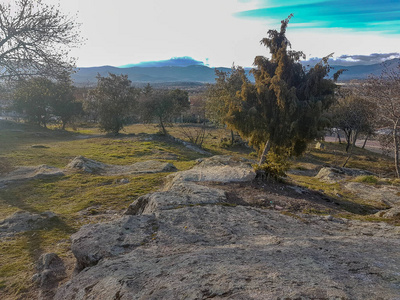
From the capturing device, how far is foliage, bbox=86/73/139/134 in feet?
121

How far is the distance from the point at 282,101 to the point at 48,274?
12447 mm

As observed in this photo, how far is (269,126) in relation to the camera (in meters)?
14.9

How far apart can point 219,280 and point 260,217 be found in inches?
135

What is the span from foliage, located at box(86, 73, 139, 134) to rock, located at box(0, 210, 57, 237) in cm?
3110

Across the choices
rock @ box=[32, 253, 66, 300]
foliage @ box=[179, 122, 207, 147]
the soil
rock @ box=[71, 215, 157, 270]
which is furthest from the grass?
foliage @ box=[179, 122, 207, 147]

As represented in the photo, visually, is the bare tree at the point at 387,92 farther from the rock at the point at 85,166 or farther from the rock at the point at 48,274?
the rock at the point at 48,274

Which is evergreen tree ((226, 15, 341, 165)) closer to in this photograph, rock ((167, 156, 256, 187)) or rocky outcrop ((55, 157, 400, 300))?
rock ((167, 156, 256, 187))

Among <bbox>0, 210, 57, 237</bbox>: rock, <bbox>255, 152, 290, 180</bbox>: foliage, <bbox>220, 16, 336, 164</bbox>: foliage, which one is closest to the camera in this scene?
<bbox>0, 210, 57, 237</bbox>: rock

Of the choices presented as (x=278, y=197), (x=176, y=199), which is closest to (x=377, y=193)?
(x=278, y=197)

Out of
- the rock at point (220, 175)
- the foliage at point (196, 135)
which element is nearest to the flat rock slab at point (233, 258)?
the rock at point (220, 175)

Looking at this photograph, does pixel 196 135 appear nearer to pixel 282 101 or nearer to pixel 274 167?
pixel 282 101

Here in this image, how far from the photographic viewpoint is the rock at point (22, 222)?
7.23m

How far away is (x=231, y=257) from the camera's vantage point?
3.90 metres

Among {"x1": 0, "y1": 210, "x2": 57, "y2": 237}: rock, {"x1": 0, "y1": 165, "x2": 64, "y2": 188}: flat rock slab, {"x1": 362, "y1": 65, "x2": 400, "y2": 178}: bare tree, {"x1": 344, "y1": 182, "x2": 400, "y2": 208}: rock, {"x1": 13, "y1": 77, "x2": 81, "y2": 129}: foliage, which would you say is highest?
{"x1": 362, "y1": 65, "x2": 400, "y2": 178}: bare tree
